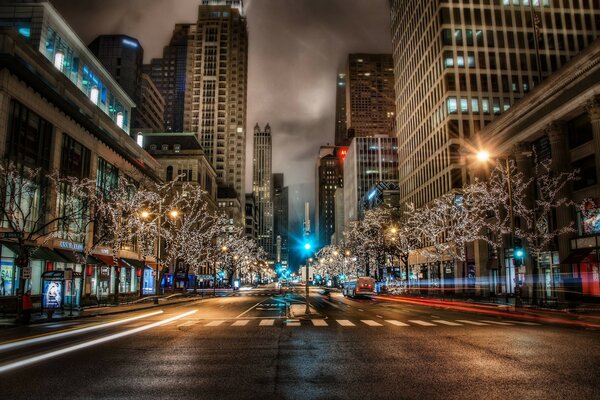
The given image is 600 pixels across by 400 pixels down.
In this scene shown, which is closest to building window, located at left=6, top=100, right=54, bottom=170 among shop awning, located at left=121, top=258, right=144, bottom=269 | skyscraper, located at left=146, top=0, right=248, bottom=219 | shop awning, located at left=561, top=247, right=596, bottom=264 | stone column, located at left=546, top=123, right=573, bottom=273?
shop awning, located at left=121, top=258, right=144, bottom=269

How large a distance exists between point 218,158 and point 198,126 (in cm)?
1259

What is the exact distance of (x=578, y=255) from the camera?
125 feet

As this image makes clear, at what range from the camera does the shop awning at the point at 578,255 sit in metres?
37.4

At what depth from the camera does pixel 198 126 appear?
16225cm

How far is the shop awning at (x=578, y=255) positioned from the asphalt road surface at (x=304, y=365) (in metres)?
22.2

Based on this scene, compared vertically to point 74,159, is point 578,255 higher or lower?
lower

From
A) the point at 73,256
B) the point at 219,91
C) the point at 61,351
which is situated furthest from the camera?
the point at 219,91

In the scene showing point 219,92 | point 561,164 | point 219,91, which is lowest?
point 561,164

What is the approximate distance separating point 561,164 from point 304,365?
3882cm

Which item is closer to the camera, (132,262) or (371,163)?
(132,262)

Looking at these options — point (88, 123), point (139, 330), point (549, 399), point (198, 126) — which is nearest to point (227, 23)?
point (198, 126)

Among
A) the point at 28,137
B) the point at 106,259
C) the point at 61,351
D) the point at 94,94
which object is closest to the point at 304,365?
the point at 61,351

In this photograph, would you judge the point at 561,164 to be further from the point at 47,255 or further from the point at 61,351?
the point at 47,255

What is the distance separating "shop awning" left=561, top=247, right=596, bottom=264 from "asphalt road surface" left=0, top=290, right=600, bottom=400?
A: 22.2 m
